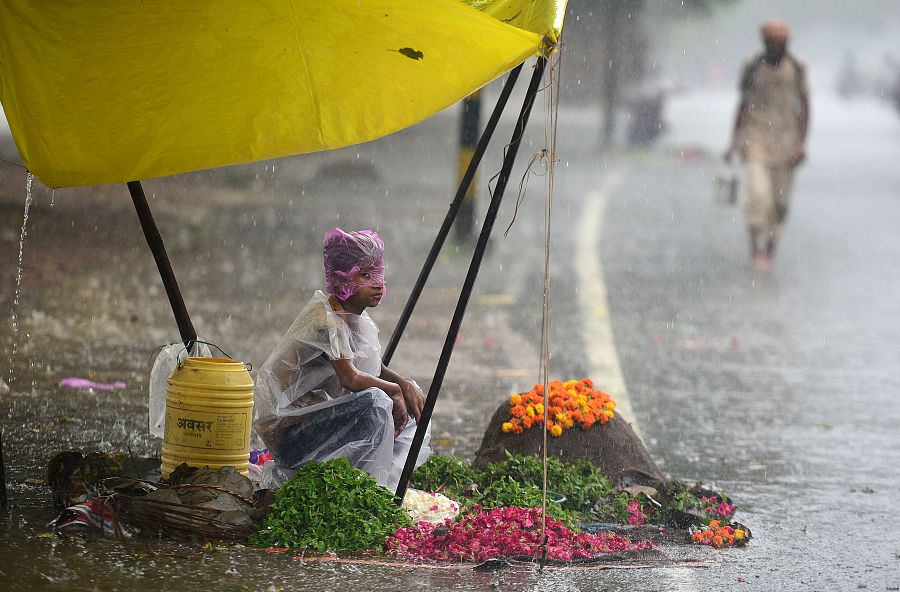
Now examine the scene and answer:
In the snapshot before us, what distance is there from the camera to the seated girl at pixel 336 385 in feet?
17.6

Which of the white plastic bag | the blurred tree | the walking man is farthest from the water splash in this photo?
the blurred tree

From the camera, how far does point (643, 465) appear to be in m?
6.15

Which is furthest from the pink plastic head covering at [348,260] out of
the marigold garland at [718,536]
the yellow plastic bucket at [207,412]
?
the marigold garland at [718,536]

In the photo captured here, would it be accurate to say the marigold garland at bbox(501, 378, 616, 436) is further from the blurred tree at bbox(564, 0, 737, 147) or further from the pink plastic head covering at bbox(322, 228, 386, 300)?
the blurred tree at bbox(564, 0, 737, 147)

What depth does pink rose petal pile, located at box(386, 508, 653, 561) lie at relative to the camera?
4.95m

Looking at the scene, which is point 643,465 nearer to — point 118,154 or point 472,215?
point 118,154

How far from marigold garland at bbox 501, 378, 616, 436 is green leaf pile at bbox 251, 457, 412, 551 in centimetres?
122

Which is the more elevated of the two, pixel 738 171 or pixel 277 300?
pixel 738 171

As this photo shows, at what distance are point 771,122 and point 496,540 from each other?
36.1 feet

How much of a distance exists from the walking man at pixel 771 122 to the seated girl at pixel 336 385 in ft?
33.1

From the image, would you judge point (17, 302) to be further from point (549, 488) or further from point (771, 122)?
point (771, 122)

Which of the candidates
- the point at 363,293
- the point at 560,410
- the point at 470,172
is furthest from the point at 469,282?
the point at 560,410

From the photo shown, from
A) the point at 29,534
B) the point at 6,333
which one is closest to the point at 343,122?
the point at 29,534

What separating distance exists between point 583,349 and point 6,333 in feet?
14.2
